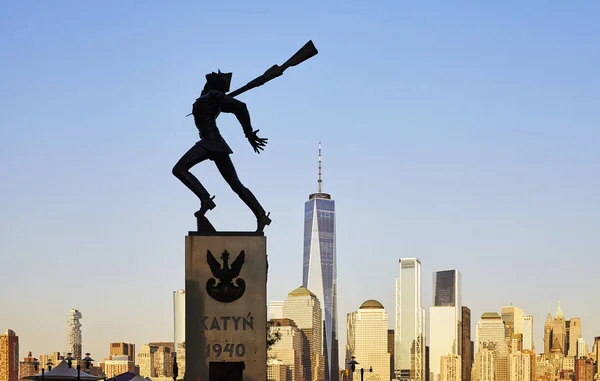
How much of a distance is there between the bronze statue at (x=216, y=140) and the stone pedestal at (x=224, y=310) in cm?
52

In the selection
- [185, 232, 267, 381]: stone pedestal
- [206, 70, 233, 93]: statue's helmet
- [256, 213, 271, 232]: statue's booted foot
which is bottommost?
[185, 232, 267, 381]: stone pedestal

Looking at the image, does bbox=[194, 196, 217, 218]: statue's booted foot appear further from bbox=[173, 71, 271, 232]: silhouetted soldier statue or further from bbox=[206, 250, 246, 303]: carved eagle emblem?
bbox=[206, 250, 246, 303]: carved eagle emblem

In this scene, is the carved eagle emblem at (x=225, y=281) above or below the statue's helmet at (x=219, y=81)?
below

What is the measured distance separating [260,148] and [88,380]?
21.7 m

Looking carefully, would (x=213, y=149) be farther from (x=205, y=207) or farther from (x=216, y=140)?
(x=205, y=207)

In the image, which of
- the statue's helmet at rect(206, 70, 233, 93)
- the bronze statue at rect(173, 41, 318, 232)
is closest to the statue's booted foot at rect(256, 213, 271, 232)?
the bronze statue at rect(173, 41, 318, 232)

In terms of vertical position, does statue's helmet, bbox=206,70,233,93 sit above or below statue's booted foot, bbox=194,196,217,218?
above

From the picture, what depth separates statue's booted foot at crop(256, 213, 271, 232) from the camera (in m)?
17.7

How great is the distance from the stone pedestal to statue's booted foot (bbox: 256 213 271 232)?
0.50 m

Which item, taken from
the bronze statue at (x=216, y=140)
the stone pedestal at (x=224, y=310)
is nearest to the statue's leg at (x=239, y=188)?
the bronze statue at (x=216, y=140)

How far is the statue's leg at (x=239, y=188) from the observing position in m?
17.7

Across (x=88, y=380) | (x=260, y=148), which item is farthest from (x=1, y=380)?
(x=260, y=148)

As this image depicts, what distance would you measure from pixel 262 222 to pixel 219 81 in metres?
1.92

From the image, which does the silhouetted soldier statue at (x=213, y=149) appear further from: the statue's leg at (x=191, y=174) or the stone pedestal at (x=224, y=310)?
the stone pedestal at (x=224, y=310)
